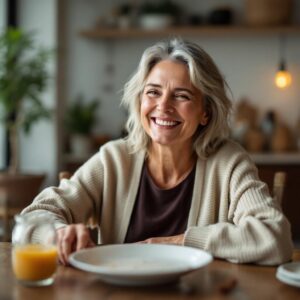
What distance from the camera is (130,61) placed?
5.58 m

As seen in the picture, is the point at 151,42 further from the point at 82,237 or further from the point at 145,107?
the point at 82,237

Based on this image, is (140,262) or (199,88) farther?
(199,88)

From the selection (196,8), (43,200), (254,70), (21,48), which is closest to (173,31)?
(196,8)

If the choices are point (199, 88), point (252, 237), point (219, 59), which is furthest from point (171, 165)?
point (219, 59)

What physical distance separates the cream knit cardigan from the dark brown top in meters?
0.02

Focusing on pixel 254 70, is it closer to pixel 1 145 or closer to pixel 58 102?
pixel 58 102

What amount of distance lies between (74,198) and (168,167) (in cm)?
34

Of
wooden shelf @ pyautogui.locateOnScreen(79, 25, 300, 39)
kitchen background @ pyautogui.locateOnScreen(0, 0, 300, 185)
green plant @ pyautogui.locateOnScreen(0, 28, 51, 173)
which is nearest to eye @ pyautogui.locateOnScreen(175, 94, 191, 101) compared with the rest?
green plant @ pyautogui.locateOnScreen(0, 28, 51, 173)

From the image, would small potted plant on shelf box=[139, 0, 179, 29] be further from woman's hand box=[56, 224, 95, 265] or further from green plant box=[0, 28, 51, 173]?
woman's hand box=[56, 224, 95, 265]

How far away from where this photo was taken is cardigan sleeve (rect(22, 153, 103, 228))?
1.88 metres

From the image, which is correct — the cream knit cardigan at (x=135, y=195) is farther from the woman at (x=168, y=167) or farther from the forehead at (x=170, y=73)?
the forehead at (x=170, y=73)

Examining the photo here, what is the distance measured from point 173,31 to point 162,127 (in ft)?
10.9

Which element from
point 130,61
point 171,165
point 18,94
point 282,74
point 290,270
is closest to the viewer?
point 290,270

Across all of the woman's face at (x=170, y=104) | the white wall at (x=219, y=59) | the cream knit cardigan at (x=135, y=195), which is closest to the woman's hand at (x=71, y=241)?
the cream knit cardigan at (x=135, y=195)
